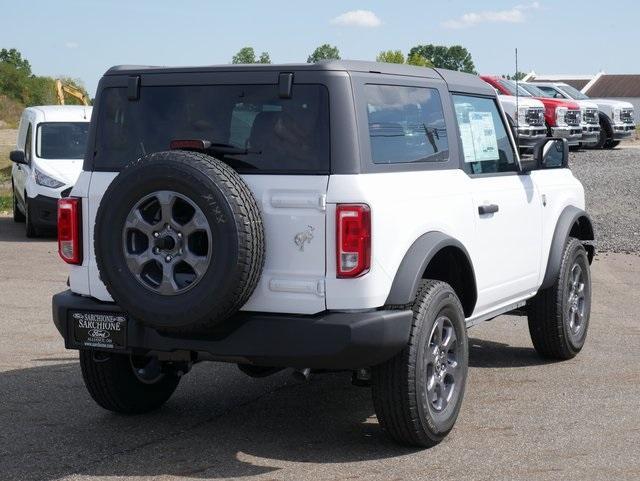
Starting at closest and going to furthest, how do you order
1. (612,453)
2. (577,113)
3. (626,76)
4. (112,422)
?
1. (612,453)
2. (112,422)
3. (577,113)
4. (626,76)

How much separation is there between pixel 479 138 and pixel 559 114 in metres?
21.4

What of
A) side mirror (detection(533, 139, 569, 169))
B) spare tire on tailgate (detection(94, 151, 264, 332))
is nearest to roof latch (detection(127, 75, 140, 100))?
spare tire on tailgate (detection(94, 151, 264, 332))

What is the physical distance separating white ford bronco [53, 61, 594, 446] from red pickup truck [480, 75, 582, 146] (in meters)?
21.2

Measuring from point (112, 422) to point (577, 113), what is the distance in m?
23.4

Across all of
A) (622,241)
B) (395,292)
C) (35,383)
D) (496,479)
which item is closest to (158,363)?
(35,383)

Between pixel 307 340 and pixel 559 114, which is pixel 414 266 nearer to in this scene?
pixel 307 340

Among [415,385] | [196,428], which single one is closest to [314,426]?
[196,428]

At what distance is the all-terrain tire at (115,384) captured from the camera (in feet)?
20.8

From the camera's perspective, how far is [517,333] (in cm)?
932

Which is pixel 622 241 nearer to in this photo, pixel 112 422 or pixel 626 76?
pixel 112 422

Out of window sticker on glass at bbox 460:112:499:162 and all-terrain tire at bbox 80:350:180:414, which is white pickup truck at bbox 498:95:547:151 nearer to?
window sticker on glass at bbox 460:112:499:162

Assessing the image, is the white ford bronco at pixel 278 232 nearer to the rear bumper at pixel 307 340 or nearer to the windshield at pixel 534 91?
the rear bumper at pixel 307 340

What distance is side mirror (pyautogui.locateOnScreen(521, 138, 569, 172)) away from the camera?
24.7 feet

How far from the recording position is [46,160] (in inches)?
663
